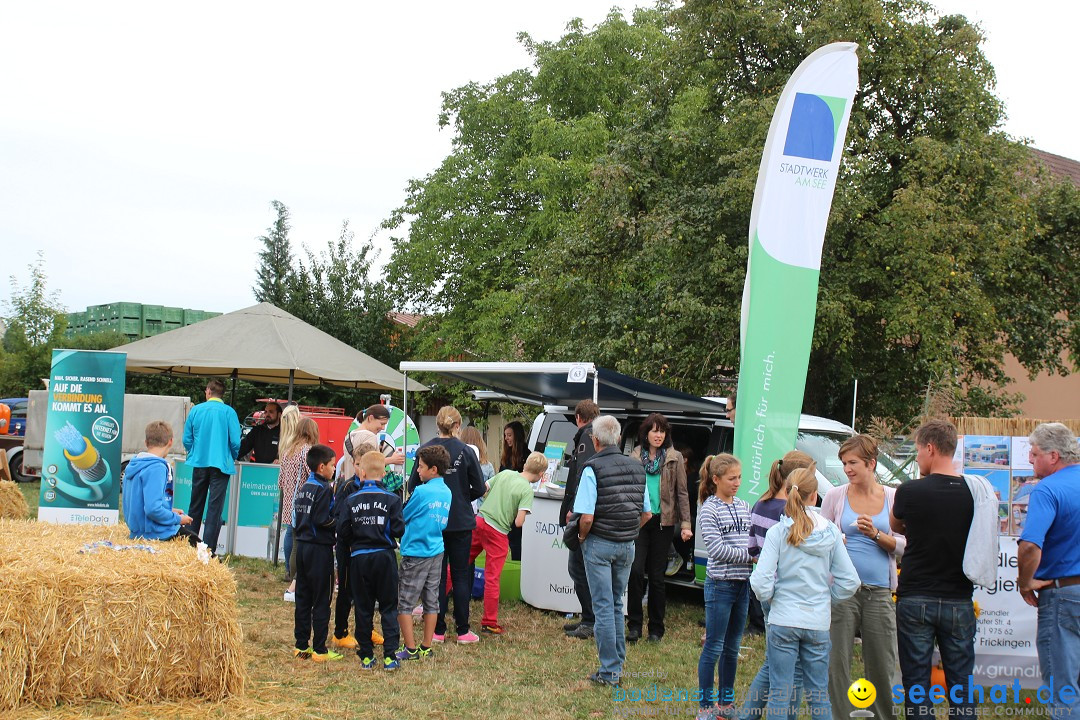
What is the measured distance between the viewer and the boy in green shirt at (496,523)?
311 inches

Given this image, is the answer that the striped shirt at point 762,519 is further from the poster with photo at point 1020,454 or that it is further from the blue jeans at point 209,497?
the blue jeans at point 209,497

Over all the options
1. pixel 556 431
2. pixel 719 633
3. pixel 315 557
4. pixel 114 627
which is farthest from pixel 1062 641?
pixel 556 431

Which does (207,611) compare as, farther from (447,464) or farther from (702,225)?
(702,225)

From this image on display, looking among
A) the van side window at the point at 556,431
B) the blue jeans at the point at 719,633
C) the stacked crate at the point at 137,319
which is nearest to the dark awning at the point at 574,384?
the van side window at the point at 556,431

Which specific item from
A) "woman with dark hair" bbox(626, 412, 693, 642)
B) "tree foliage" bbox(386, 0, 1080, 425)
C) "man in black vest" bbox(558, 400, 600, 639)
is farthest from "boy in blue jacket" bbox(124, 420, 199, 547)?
"tree foliage" bbox(386, 0, 1080, 425)

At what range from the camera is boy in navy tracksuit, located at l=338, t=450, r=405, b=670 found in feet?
20.8

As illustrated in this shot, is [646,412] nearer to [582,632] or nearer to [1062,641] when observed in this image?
[582,632]

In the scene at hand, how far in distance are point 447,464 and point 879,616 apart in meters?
3.24

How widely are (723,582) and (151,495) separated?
3.95m

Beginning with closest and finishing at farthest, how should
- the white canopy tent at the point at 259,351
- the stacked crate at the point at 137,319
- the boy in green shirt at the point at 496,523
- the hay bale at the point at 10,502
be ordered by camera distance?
the boy in green shirt at the point at 496,523, the hay bale at the point at 10,502, the white canopy tent at the point at 259,351, the stacked crate at the point at 137,319

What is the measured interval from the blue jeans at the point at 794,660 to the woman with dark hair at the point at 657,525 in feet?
9.93

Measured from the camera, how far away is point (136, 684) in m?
5.25

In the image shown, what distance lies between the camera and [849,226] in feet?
46.8

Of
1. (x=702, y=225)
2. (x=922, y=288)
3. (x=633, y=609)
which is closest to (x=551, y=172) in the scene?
(x=702, y=225)
